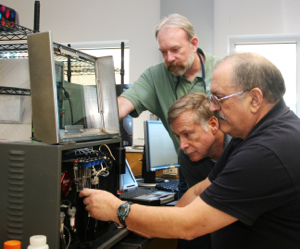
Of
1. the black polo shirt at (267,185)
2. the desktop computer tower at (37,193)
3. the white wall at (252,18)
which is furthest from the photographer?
the white wall at (252,18)

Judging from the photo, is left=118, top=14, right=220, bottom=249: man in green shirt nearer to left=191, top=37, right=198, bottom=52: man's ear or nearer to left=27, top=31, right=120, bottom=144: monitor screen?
left=191, top=37, right=198, bottom=52: man's ear

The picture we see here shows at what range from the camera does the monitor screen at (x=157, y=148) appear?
2.15 m

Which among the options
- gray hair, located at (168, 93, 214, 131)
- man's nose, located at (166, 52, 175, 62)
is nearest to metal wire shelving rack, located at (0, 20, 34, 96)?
man's nose, located at (166, 52, 175, 62)

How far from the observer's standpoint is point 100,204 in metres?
1.05

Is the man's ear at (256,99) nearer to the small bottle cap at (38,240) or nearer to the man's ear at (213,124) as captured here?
the man's ear at (213,124)

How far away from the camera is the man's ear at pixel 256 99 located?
88 cm

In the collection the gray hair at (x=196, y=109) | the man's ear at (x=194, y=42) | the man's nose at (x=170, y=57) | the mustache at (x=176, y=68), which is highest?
the man's ear at (x=194, y=42)

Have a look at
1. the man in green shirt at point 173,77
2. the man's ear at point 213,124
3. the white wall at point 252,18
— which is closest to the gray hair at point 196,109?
the man's ear at point 213,124

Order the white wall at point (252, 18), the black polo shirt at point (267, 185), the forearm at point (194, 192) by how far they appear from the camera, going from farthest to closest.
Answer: the white wall at point (252, 18) → the forearm at point (194, 192) → the black polo shirt at point (267, 185)

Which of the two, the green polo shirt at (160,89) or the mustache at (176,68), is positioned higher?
the mustache at (176,68)

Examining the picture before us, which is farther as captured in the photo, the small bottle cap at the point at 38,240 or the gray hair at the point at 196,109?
the gray hair at the point at 196,109

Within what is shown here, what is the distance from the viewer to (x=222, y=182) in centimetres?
84

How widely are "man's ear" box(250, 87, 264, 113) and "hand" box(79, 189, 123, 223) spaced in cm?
53

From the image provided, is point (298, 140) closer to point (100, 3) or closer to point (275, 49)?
point (275, 49)
